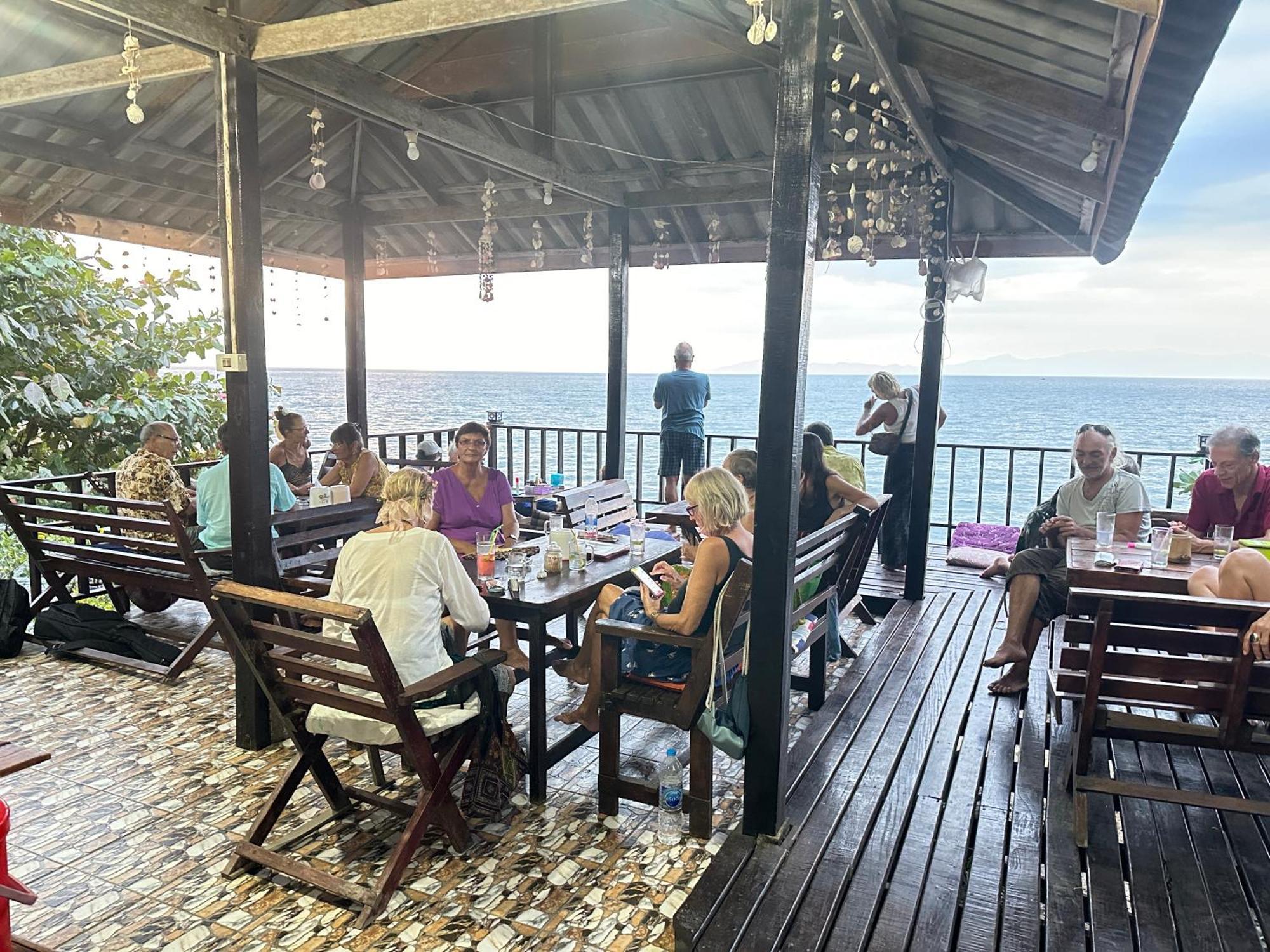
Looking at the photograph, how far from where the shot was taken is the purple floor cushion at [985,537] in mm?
6695

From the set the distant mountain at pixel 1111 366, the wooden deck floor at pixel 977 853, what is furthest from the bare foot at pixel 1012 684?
the distant mountain at pixel 1111 366

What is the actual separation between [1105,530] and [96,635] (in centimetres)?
502

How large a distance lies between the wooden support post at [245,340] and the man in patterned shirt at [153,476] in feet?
4.73

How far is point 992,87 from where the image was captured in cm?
334

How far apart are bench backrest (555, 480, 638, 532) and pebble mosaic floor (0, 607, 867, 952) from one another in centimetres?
168

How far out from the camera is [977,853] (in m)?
2.46

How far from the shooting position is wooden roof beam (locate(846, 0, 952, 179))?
112 inches

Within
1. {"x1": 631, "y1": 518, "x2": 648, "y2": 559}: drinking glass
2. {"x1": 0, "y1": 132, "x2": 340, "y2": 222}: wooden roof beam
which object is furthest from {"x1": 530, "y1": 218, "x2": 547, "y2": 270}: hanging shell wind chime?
{"x1": 631, "y1": 518, "x2": 648, "y2": 559}: drinking glass

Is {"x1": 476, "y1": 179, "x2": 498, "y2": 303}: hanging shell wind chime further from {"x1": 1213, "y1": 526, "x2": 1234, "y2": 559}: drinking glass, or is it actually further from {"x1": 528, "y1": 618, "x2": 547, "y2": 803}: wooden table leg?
{"x1": 1213, "y1": 526, "x2": 1234, "y2": 559}: drinking glass

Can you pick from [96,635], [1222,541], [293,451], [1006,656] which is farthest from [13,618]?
[1222,541]

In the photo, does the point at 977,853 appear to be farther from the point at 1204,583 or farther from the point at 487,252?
the point at 487,252

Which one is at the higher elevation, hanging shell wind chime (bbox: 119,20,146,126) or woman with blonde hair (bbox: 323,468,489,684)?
hanging shell wind chime (bbox: 119,20,146,126)

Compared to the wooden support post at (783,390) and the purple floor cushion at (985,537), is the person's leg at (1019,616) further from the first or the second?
the purple floor cushion at (985,537)

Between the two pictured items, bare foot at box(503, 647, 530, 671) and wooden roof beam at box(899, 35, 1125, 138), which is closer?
wooden roof beam at box(899, 35, 1125, 138)
